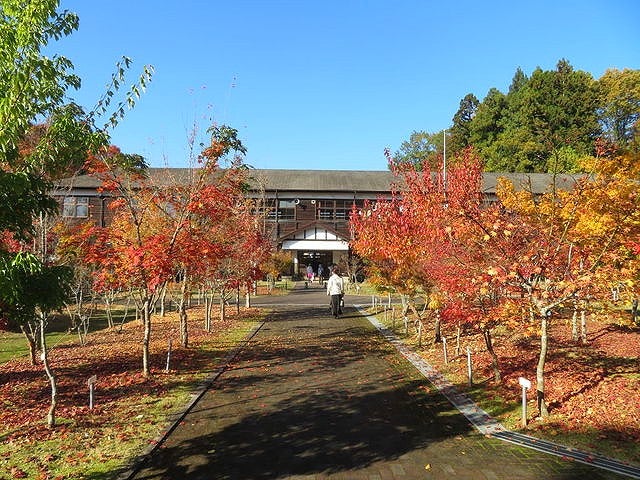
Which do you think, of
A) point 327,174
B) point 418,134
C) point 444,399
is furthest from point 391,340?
point 418,134

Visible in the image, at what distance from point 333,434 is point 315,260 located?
117ft

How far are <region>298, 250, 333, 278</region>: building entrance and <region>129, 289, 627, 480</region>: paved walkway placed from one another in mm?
30593

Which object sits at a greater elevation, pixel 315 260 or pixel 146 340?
pixel 315 260

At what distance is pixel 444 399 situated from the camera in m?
7.87

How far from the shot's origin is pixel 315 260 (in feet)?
138

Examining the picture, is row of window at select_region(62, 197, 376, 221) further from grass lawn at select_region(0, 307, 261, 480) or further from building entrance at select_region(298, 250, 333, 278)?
grass lawn at select_region(0, 307, 261, 480)

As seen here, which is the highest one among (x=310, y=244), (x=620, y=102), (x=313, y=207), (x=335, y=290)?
(x=620, y=102)

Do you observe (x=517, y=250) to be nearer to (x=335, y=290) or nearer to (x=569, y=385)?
(x=569, y=385)

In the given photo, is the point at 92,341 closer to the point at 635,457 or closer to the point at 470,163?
the point at 470,163

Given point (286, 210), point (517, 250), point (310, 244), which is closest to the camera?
point (517, 250)

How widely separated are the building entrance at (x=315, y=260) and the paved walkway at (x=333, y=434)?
30593 mm

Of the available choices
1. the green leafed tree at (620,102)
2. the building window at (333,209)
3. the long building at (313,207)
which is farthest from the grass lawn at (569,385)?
the green leafed tree at (620,102)

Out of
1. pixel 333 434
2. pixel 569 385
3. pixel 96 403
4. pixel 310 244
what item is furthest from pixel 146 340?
pixel 310 244

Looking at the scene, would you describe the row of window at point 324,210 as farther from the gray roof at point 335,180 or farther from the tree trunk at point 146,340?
the tree trunk at point 146,340
